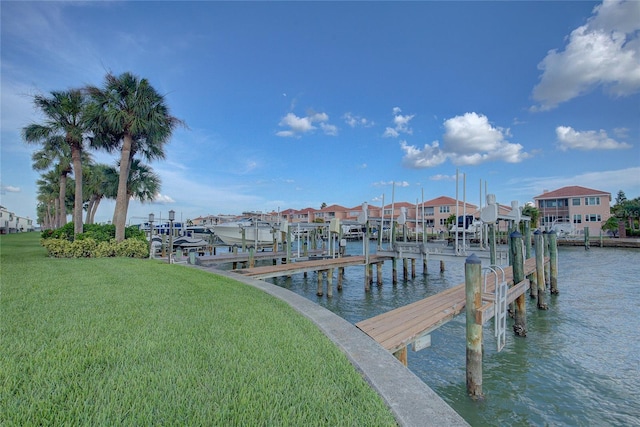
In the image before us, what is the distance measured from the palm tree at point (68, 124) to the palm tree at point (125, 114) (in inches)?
40.0

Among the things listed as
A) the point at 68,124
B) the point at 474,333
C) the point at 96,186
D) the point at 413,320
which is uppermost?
the point at 68,124

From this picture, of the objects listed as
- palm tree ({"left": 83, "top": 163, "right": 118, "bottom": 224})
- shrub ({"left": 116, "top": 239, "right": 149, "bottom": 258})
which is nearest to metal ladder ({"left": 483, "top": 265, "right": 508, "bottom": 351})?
shrub ({"left": 116, "top": 239, "right": 149, "bottom": 258})

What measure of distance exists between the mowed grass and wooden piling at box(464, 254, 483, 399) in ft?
9.15

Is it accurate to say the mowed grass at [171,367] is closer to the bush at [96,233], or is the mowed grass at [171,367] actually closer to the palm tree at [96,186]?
the bush at [96,233]

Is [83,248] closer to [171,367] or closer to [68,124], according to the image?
[68,124]

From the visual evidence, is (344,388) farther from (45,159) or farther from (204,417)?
(45,159)

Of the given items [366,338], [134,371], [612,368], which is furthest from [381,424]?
[612,368]

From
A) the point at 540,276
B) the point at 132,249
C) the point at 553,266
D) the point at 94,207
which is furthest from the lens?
the point at 94,207

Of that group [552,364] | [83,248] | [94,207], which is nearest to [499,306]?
[552,364]

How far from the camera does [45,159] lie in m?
28.8

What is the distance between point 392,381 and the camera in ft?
10.7

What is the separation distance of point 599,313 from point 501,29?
12.5 metres

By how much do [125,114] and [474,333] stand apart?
18.5 m

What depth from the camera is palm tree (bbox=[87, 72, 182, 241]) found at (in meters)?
16.7
